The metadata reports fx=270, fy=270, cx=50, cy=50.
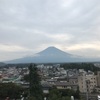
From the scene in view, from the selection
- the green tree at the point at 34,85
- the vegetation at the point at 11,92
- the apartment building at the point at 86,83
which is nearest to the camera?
the green tree at the point at 34,85

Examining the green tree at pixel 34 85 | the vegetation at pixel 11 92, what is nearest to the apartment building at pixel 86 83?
the vegetation at pixel 11 92

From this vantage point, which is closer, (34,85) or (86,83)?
(34,85)

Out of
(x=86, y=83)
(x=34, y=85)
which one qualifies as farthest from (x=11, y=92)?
(x=86, y=83)

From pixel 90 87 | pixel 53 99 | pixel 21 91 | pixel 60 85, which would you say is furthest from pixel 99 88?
pixel 53 99

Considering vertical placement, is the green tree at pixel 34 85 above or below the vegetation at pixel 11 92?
above

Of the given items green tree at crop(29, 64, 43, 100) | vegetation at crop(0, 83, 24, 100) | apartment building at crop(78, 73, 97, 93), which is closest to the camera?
green tree at crop(29, 64, 43, 100)

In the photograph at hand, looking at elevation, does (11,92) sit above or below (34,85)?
below

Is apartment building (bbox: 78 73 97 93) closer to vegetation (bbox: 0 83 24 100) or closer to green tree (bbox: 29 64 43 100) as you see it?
vegetation (bbox: 0 83 24 100)

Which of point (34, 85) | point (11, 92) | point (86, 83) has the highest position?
point (34, 85)

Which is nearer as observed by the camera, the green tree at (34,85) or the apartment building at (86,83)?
the green tree at (34,85)

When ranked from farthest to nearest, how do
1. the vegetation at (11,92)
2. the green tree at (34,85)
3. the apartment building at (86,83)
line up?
the apartment building at (86,83)
the vegetation at (11,92)
the green tree at (34,85)

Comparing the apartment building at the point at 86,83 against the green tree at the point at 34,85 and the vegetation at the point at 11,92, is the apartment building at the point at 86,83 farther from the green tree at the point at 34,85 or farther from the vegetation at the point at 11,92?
the green tree at the point at 34,85

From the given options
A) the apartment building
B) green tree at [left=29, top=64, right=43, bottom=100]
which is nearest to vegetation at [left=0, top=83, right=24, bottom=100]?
green tree at [left=29, top=64, right=43, bottom=100]

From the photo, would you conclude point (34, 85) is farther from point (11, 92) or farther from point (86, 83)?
point (86, 83)
